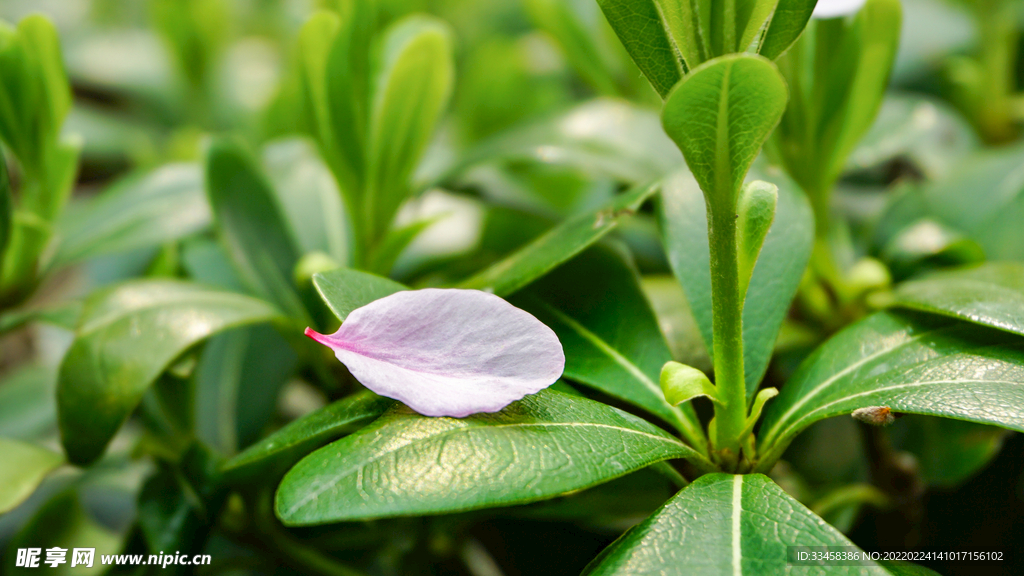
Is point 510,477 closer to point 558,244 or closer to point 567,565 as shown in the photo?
point 558,244

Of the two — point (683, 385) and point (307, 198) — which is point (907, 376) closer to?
point (683, 385)

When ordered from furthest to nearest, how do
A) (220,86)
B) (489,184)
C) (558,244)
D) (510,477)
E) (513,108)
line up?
(220,86) < (513,108) < (489,184) < (558,244) < (510,477)

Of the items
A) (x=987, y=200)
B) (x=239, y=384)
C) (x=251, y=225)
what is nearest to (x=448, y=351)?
(x=251, y=225)

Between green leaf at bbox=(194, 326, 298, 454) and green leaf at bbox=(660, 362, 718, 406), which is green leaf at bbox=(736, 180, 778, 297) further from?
green leaf at bbox=(194, 326, 298, 454)

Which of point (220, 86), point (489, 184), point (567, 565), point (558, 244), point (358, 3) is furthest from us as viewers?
point (220, 86)

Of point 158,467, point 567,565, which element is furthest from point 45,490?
point 567,565
